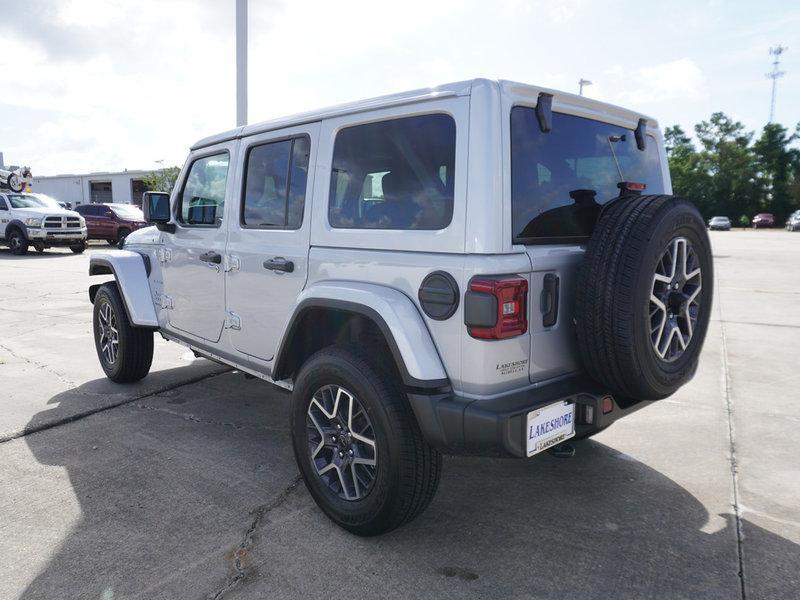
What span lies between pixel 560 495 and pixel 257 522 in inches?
63.5

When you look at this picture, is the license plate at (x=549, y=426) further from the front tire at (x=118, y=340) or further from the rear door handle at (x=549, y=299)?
the front tire at (x=118, y=340)

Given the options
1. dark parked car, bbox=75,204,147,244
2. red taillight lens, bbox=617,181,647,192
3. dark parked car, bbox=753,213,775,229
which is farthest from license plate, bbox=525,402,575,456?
dark parked car, bbox=753,213,775,229

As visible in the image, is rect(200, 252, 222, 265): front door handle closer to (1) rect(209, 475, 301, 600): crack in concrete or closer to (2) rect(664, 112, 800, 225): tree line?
(1) rect(209, 475, 301, 600): crack in concrete

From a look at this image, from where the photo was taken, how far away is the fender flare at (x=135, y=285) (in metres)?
4.67

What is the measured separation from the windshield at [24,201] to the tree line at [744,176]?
59.8 meters

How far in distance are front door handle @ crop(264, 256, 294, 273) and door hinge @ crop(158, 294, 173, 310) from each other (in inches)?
59.7

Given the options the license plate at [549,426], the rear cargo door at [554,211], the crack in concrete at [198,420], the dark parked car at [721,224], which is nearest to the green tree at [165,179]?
the crack in concrete at [198,420]

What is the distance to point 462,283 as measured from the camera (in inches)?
94.7

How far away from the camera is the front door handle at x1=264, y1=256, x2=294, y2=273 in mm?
3182

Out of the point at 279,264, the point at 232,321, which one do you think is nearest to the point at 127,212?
the point at 232,321

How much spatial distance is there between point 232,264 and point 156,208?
1.03m

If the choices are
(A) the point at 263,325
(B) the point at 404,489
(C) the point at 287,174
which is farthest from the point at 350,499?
(C) the point at 287,174

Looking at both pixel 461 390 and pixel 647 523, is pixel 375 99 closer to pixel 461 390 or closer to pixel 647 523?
pixel 461 390

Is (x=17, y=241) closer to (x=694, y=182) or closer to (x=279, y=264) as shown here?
(x=279, y=264)
